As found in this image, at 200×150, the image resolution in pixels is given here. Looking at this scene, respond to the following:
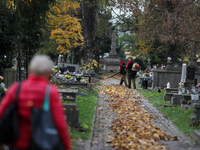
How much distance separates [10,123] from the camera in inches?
117

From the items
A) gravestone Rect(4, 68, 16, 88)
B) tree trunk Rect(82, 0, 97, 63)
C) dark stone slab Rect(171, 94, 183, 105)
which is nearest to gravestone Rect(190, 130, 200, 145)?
dark stone slab Rect(171, 94, 183, 105)

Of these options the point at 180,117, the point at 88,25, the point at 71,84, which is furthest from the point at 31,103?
the point at 88,25

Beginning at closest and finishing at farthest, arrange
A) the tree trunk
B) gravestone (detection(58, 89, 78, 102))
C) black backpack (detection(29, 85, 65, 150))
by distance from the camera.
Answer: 1. black backpack (detection(29, 85, 65, 150))
2. gravestone (detection(58, 89, 78, 102))
3. the tree trunk

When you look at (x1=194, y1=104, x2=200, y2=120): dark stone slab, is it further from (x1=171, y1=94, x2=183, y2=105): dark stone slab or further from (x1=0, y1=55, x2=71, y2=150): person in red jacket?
(x1=0, y1=55, x2=71, y2=150): person in red jacket

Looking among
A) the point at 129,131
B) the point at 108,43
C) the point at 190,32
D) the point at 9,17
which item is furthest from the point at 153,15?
the point at 129,131

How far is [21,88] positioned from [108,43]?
149ft

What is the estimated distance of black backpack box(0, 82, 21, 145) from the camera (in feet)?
9.63

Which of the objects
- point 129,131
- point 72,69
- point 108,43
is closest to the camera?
point 129,131

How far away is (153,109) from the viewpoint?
1121cm

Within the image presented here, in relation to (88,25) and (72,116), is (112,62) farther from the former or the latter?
(72,116)

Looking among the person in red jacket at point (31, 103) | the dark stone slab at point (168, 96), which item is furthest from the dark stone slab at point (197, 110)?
the person in red jacket at point (31, 103)

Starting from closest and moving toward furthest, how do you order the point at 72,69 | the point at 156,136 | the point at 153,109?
the point at 156,136
the point at 153,109
the point at 72,69

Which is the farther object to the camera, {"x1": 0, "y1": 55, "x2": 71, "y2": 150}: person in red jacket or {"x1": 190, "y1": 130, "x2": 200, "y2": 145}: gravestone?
{"x1": 190, "y1": 130, "x2": 200, "y2": 145}: gravestone

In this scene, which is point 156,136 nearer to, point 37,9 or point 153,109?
point 153,109
